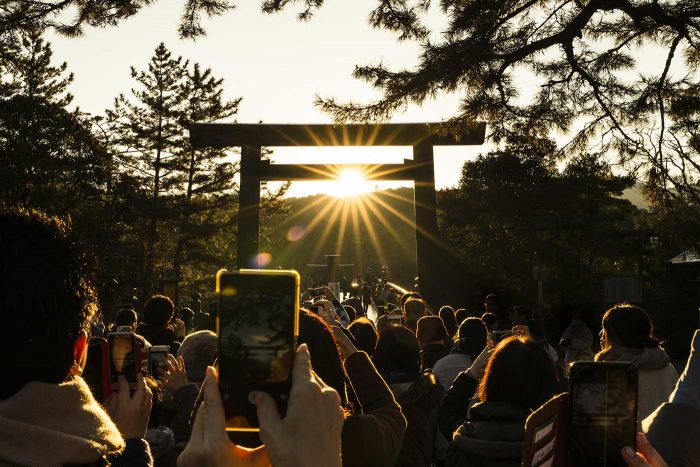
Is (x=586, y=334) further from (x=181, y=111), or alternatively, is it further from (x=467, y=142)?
(x=181, y=111)

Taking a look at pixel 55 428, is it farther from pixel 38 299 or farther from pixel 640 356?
pixel 640 356

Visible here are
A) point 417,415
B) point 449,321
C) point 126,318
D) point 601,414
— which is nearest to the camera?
point 601,414

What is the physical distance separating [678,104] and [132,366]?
717 centimetres

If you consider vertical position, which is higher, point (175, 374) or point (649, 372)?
point (175, 374)

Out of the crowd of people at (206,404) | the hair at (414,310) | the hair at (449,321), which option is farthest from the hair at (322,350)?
the hair at (449,321)

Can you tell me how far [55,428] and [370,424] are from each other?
1.05m

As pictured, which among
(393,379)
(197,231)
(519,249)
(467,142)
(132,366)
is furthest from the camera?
(197,231)

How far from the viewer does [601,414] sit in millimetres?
1452

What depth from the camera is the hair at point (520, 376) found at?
143 inches

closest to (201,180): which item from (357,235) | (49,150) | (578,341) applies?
(49,150)

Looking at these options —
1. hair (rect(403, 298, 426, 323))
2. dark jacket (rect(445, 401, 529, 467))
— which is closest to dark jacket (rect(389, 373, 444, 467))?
dark jacket (rect(445, 401, 529, 467))

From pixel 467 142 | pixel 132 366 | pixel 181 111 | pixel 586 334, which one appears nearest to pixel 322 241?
pixel 181 111

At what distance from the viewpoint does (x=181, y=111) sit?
5034cm

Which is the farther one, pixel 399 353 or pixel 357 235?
pixel 357 235
